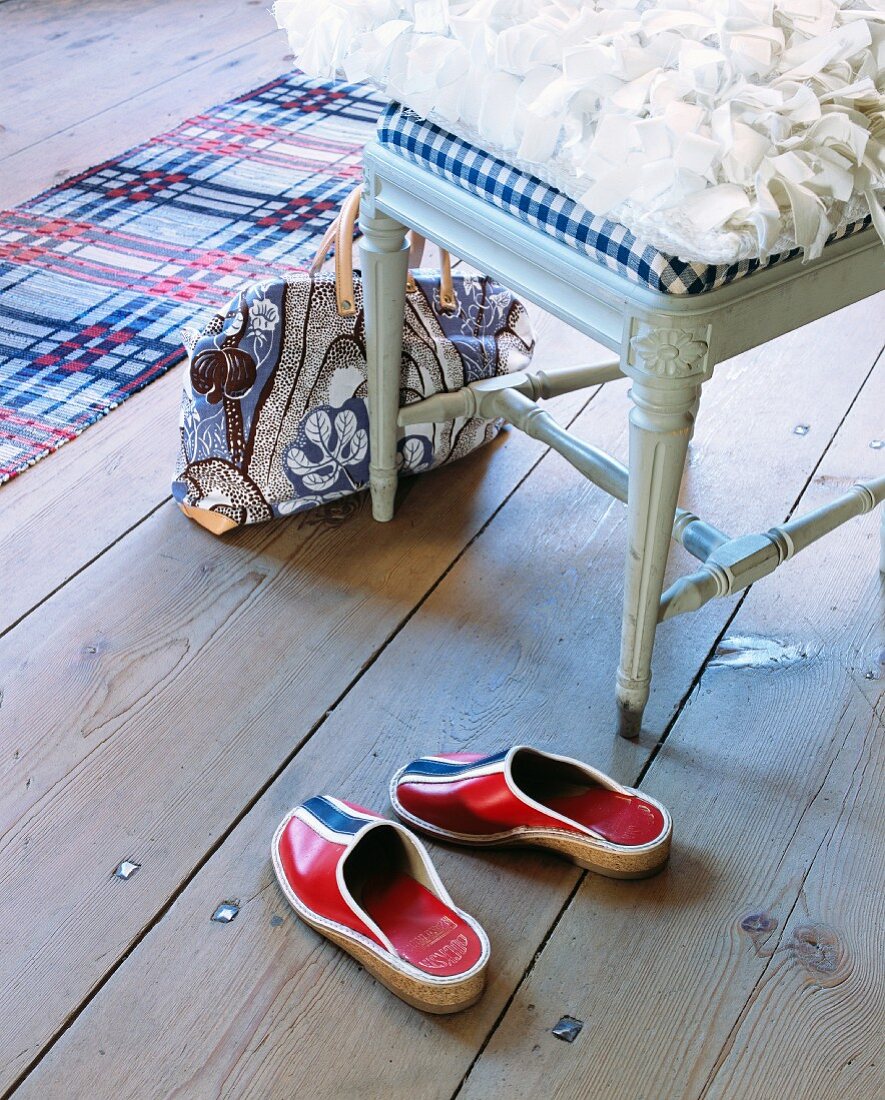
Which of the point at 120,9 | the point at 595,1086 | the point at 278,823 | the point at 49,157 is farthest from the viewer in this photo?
the point at 120,9

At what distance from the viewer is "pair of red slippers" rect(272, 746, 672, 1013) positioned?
880 mm

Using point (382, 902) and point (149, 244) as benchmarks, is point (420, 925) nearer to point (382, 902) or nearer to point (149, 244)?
point (382, 902)

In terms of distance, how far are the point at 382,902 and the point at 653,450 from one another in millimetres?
420

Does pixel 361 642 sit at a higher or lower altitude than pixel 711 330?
lower

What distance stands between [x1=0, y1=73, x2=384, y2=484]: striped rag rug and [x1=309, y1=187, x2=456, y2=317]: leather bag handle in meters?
0.44

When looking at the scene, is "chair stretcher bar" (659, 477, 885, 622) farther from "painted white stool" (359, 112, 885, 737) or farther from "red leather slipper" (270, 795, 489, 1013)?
"red leather slipper" (270, 795, 489, 1013)

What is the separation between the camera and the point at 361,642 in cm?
121

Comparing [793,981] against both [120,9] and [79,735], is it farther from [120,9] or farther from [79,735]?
[120,9]

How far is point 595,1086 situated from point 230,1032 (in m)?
0.27

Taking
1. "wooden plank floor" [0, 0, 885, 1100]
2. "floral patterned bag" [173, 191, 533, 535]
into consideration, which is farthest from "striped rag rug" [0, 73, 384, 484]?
"floral patterned bag" [173, 191, 533, 535]

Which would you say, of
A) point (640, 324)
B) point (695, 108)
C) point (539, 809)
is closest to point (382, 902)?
point (539, 809)

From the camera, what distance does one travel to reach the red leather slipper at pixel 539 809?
38.0 inches


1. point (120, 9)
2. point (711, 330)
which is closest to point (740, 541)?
point (711, 330)

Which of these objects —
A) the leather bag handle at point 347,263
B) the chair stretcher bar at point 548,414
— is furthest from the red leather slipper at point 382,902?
the leather bag handle at point 347,263
